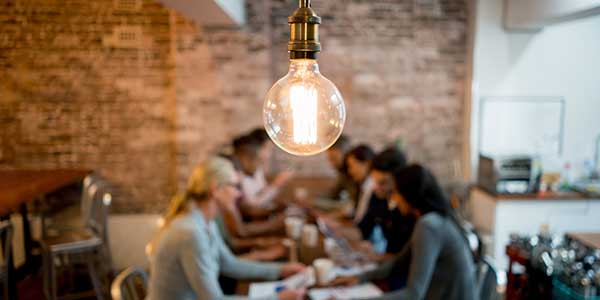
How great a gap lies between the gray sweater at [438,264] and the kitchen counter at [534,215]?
2525 millimetres

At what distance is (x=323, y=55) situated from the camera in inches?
211

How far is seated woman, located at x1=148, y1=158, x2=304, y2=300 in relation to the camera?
92.2 inches

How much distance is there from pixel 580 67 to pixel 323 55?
2692mm

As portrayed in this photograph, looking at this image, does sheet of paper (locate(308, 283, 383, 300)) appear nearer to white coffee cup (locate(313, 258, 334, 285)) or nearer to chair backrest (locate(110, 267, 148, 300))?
white coffee cup (locate(313, 258, 334, 285))

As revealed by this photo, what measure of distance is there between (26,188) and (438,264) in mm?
A: 3102

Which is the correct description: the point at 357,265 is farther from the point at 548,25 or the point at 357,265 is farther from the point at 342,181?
the point at 548,25

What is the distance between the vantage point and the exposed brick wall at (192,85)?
498 cm

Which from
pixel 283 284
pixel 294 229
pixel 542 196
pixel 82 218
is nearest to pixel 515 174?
pixel 542 196

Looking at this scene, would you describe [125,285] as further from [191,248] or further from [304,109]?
[304,109]

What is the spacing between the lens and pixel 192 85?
198 inches

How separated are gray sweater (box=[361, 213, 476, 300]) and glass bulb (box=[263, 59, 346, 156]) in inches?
48.6

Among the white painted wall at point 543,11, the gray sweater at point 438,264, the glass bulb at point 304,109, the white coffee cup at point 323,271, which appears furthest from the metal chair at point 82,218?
the white painted wall at point 543,11

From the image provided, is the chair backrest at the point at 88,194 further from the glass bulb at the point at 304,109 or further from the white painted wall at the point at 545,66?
the white painted wall at the point at 545,66

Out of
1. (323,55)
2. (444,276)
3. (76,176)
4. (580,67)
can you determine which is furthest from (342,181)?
(580,67)
